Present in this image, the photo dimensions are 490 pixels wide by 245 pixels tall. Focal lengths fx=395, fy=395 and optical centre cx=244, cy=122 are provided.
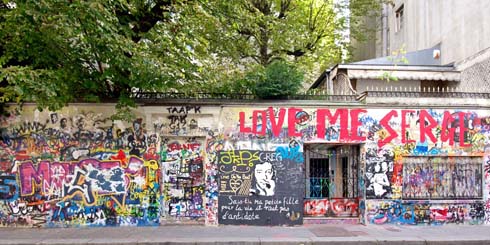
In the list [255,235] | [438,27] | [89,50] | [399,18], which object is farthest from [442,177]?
[399,18]

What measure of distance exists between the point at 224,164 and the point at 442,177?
18.4 feet

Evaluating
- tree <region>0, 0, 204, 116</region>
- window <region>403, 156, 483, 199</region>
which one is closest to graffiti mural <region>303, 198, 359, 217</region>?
window <region>403, 156, 483, 199</region>

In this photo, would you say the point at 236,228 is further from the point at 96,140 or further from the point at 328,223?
the point at 96,140

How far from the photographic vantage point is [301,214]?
32.4 feet

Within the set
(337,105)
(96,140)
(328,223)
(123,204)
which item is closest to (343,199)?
(328,223)

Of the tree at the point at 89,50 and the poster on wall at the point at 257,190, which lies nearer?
the tree at the point at 89,50

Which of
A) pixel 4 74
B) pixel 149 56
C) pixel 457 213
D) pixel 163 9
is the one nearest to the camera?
pixel 4 74

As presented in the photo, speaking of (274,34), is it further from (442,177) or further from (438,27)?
(442,177)

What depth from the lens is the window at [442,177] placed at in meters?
10.1

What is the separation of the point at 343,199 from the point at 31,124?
8078mm

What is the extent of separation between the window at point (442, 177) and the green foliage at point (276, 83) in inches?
135

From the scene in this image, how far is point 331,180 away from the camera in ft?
34.9

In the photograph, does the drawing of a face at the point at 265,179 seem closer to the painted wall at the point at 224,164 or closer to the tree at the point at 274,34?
the painted wall at the point at 224,164

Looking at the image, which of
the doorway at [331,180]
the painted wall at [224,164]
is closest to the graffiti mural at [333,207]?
the doorway at [331,180]
